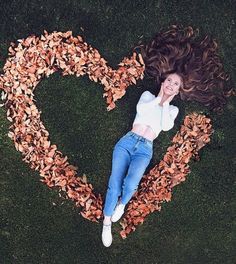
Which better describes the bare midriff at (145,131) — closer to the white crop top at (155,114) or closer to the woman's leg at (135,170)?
the white crop top at (155,114)

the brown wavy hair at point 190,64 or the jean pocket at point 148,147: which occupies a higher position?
the brown wavy hair at point 190,64

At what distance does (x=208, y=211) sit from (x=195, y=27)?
7.98ft

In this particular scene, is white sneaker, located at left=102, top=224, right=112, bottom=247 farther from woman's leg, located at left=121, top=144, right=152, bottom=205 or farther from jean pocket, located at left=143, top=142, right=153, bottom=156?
jean pocket, located at left=143, top=142, right=153, bottom=156

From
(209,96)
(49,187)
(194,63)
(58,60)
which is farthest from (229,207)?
(58,60)

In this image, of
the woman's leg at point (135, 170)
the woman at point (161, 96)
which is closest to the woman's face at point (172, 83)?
the woman at point (161, 96)

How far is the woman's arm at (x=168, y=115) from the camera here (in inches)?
261

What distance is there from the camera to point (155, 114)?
21.8 ft

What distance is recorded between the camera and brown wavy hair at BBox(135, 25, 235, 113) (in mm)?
6750

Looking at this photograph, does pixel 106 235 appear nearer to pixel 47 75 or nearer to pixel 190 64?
pixel 47 75

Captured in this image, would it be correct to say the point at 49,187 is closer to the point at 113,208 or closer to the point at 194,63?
the point at 113,208

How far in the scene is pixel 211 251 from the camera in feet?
23.4

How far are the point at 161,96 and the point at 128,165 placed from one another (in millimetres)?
963

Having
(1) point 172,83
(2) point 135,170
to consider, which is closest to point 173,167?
(2) point 135,170

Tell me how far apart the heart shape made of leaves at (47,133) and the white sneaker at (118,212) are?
149mm
